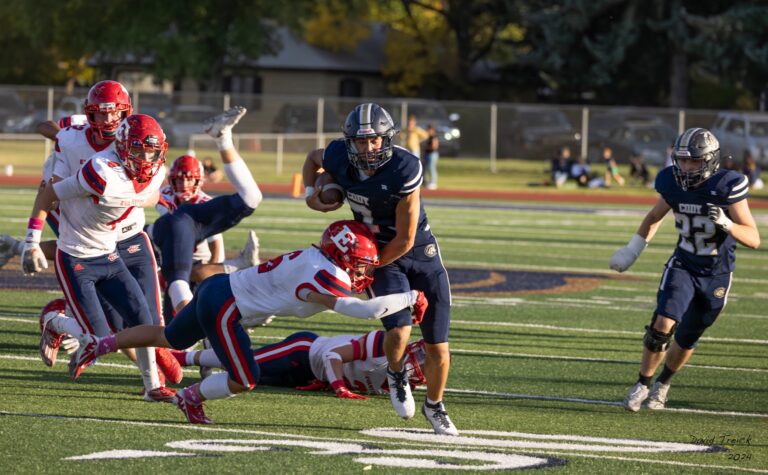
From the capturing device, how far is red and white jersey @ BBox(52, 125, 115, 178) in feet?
26.0

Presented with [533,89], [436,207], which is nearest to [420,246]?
[436,207]

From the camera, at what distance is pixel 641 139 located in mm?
35938

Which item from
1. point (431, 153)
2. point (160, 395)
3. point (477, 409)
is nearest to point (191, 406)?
point (160, 395)

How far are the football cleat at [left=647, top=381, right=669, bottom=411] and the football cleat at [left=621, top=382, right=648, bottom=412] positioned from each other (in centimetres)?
9

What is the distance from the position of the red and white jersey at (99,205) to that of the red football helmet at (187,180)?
1.42 meters

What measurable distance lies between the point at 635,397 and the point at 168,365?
2.79m

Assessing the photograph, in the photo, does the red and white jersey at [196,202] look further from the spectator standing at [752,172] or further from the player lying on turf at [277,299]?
the spectator standing at [752,172]

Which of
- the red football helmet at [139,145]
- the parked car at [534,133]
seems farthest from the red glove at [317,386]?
the parked car at [534,133]

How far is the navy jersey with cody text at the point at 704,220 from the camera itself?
26.8 feet

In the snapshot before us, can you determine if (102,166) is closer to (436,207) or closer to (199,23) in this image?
(436,207)

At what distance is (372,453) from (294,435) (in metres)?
0.55

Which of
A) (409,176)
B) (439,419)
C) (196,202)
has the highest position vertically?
(409,176)

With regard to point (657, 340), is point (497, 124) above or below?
above

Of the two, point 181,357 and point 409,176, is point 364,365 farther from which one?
point 409,176
